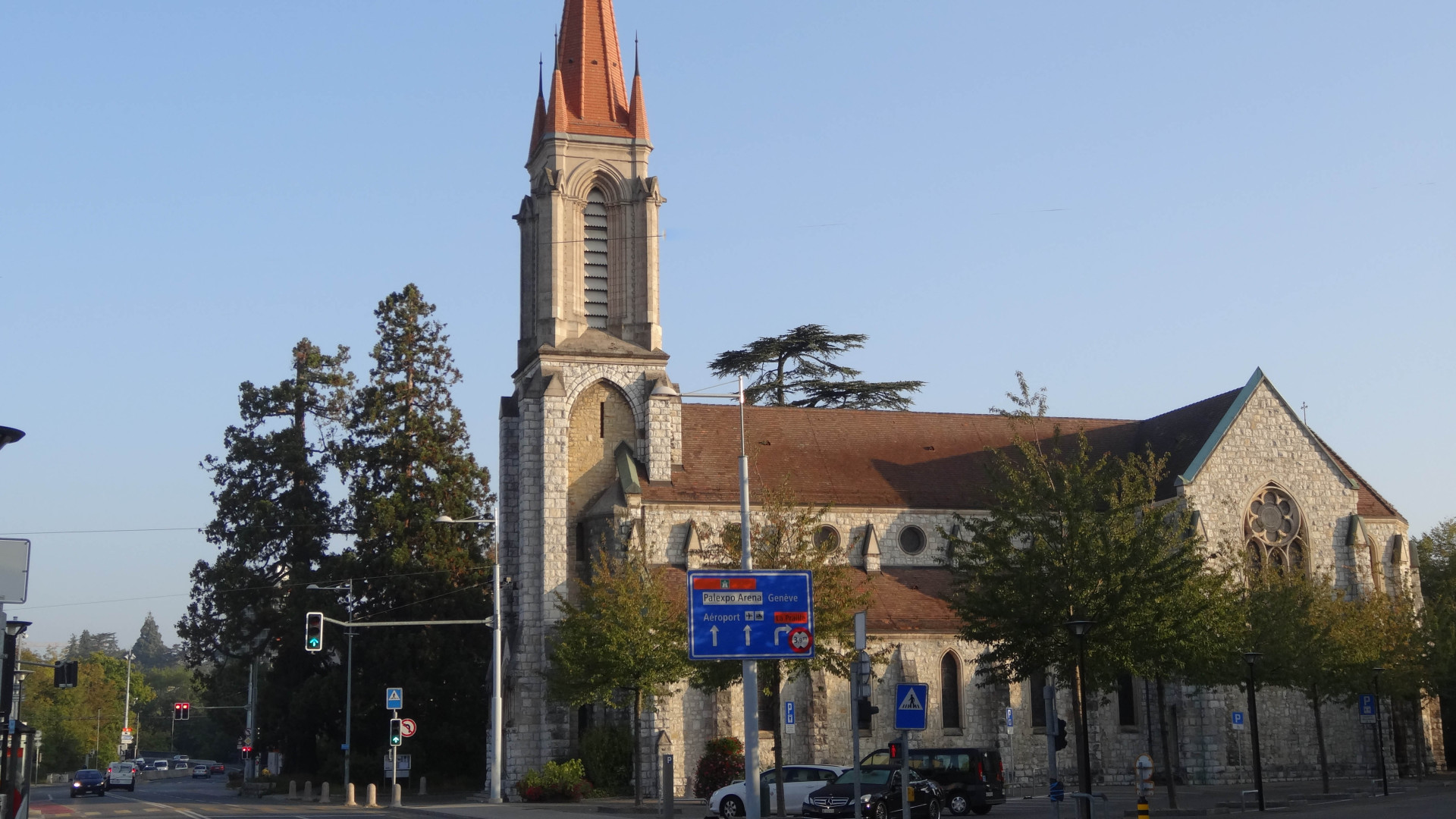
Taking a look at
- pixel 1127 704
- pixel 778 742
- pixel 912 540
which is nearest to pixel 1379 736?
pixel 1127 704

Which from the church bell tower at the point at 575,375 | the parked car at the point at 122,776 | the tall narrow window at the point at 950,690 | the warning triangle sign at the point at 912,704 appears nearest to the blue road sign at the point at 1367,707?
the tall narrow window at the point at 950,690

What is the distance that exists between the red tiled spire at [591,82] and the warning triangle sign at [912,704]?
3162 centimetres

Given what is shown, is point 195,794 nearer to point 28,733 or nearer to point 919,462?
point 919,462

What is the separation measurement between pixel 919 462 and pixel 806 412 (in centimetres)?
442

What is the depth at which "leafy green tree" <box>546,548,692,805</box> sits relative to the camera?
3759cm

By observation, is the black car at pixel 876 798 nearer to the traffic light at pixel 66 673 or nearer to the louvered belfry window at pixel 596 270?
the traffic light at pixel 66 673

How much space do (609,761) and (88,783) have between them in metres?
27.4

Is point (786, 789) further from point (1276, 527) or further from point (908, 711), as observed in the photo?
point (1276, 527)

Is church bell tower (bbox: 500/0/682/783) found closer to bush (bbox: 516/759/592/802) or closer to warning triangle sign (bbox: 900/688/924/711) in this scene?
bush (bbox: 516/759/592/802)

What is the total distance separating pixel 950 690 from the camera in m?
45.1

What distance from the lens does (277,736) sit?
57656mm

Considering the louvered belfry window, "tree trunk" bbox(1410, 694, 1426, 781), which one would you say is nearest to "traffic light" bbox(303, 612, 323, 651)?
the louvered belfry window

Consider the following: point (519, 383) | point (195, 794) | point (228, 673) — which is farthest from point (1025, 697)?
point (228, 673)

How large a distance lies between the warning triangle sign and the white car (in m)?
10.2
